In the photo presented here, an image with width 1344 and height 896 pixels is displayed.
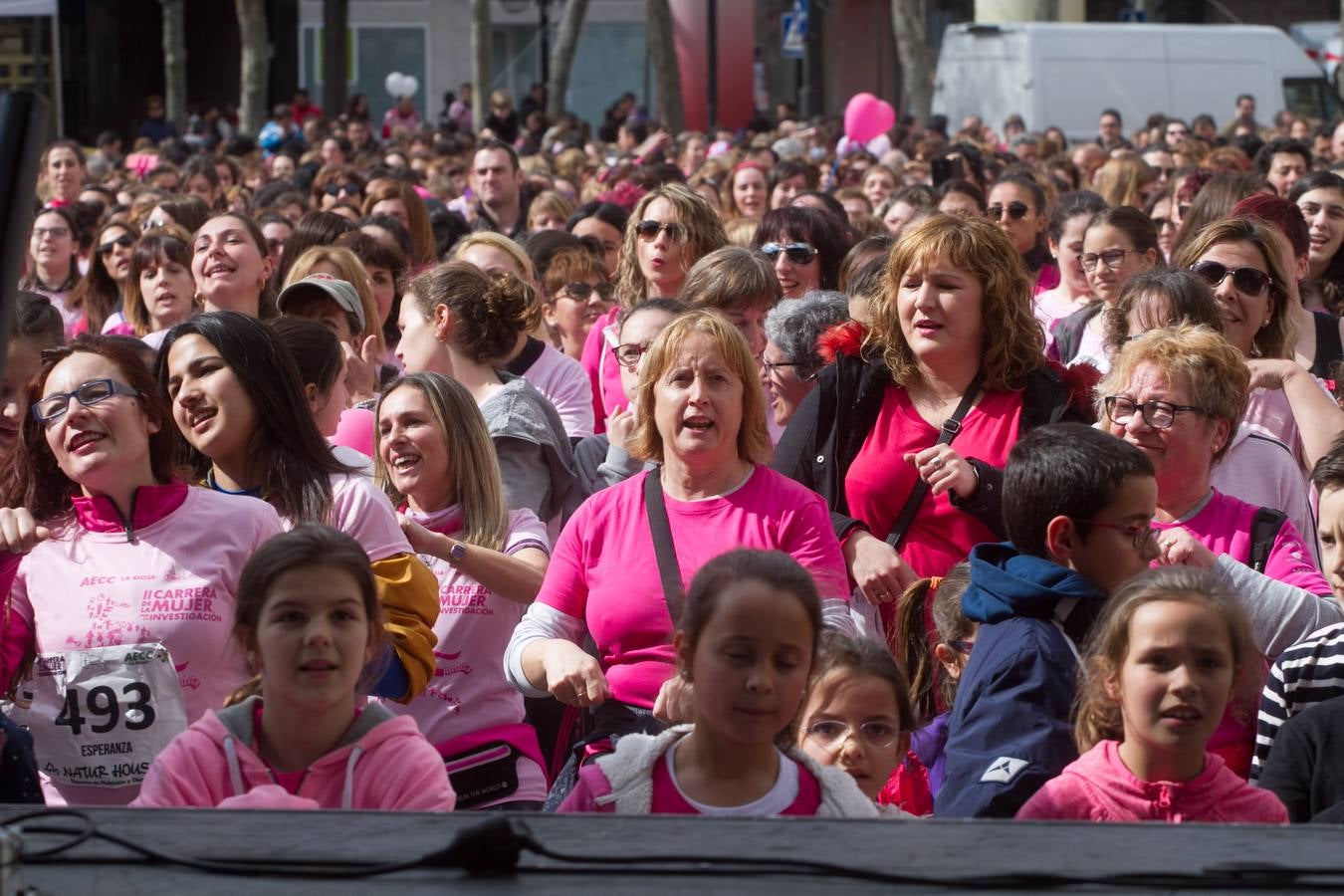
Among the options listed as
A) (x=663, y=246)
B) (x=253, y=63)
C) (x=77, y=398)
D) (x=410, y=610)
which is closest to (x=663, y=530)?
(x=410, y=610)

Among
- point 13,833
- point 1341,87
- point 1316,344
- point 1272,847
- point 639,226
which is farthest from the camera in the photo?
point 1341,87

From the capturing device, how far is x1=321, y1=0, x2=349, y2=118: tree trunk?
3831 centimetres

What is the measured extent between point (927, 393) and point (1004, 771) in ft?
5.26

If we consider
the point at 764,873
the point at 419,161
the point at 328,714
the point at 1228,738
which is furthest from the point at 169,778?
the point at 419,161

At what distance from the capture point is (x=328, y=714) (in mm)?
3379

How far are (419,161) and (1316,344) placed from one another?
1401 cm

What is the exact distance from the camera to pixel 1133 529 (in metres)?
3.80

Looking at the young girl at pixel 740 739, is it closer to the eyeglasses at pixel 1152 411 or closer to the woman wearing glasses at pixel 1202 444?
the woman wearing glasses at pixel 1202 444

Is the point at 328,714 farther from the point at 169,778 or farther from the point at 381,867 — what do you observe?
the point at 381,867

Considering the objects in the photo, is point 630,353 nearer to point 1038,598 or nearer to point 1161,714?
point 1038,598

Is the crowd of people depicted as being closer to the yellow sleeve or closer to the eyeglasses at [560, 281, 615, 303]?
the yellow sleeve

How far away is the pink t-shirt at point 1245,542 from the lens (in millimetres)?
4234

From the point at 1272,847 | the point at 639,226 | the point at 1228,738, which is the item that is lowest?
the point at 1228,738

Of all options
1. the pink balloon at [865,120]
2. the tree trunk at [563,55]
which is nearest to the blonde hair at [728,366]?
the pink balloon at [865,120]
